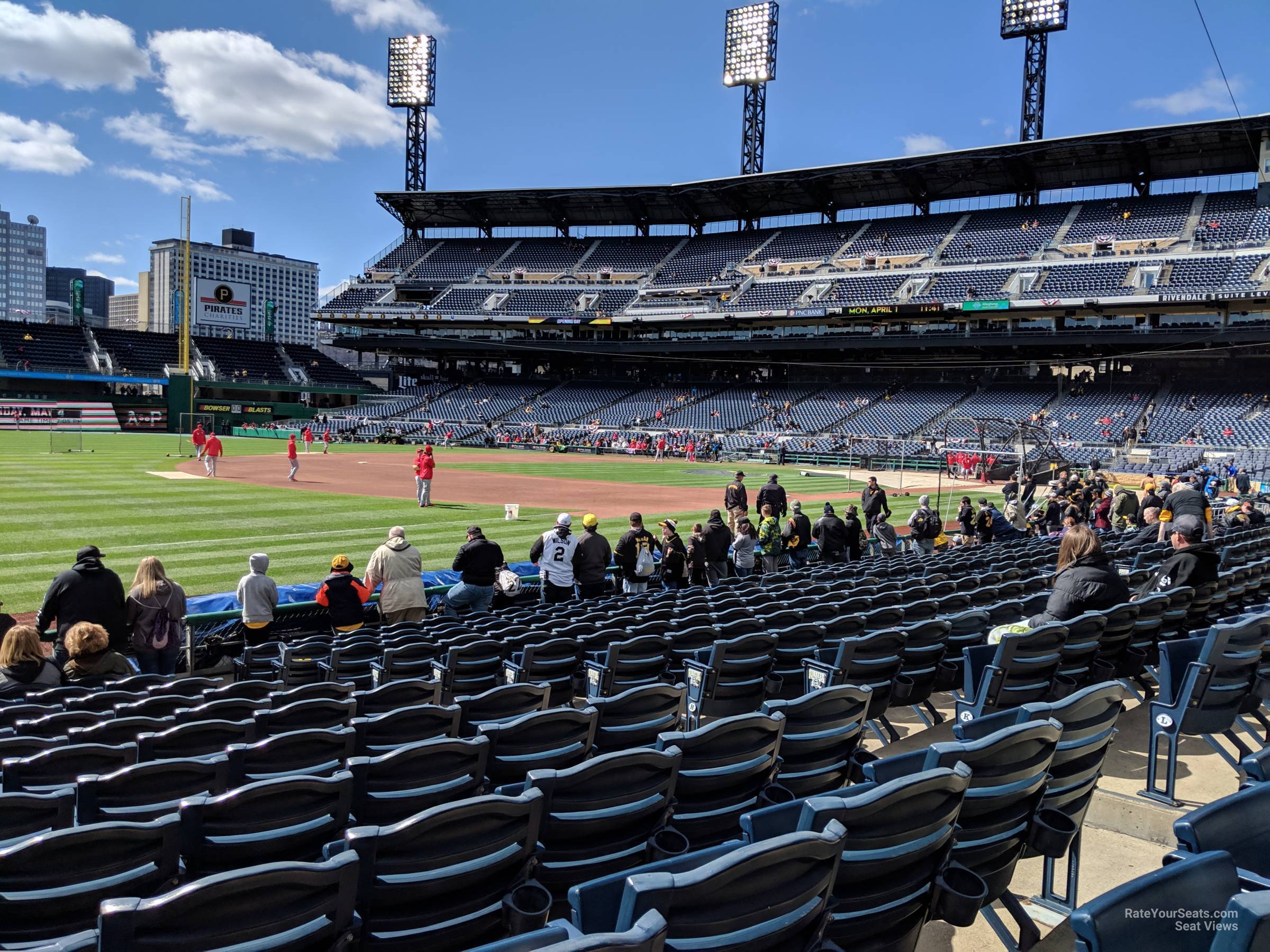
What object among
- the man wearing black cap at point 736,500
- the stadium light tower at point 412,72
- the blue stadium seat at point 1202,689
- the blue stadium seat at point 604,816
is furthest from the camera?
the stadium light tower at point 412,72

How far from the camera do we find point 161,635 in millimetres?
8766

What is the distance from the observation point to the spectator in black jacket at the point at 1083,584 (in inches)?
268

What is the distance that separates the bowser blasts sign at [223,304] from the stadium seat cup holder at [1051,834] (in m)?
93.0

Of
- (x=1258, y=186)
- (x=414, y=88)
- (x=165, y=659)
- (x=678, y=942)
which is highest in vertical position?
(x=414, y=88)

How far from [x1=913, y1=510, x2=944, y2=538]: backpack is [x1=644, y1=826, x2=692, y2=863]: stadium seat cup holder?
15.1 metres

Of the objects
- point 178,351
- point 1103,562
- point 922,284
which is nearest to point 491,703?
point 1103,562

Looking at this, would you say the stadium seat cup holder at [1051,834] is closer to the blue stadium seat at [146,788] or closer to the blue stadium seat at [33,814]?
the blue stadium seat at [146,788]

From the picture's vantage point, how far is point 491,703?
5055mm

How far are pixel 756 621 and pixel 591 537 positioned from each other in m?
5.06

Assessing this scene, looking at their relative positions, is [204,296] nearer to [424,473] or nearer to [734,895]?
[424,473]

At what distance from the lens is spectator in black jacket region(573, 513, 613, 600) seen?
1240 cm

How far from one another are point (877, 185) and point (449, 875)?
71.6 metres

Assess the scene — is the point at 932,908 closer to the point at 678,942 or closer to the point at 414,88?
the point at 678,942

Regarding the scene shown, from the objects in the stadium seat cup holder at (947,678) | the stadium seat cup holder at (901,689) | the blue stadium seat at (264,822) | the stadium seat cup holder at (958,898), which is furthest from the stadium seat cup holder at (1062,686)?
the blue stadium seat at (264,822)
